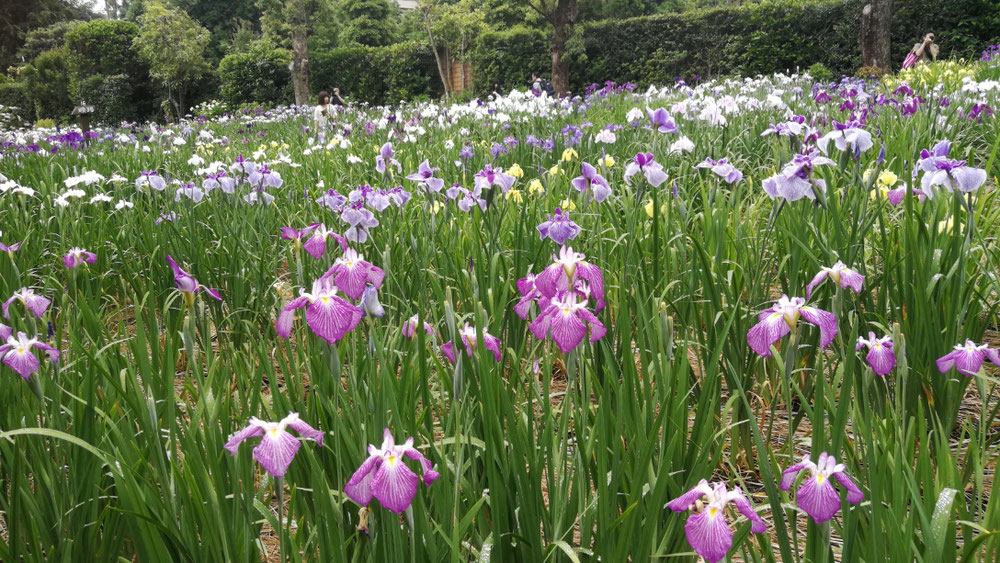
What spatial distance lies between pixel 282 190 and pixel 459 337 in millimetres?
3813

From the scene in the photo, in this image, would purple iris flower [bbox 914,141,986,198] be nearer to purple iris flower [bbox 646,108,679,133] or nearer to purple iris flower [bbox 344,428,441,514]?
purple iris flower [bbox 646,108,679,133]

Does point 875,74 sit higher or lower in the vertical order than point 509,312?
higher

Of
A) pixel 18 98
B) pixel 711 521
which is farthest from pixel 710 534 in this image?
pixel 18 98

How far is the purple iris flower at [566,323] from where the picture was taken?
1.15 meters

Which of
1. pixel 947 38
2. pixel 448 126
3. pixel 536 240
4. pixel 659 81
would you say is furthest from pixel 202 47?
pixel 536 240

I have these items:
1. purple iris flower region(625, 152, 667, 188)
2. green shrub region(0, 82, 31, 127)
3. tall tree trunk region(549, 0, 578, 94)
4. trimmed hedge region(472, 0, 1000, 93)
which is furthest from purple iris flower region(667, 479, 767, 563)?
green shrub region(0, 82, 31, 127)

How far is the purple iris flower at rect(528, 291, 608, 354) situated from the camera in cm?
A: 115

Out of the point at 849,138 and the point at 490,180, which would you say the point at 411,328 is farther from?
the point at 849,138

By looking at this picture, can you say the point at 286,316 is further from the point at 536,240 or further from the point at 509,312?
the point at 536,240

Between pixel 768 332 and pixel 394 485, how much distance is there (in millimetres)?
738

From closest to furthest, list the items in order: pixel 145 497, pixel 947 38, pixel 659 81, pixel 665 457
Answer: pixel 665 457, pixel 145 497, pixel 947 38, pixel 659 81

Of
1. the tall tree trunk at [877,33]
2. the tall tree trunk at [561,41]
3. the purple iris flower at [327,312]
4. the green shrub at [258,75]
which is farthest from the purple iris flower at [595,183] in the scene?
the green shrub at [258,75]

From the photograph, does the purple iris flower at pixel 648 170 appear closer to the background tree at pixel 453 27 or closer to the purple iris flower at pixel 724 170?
the purple iris flower at pixel 724 170

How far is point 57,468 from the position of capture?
1386 mm
